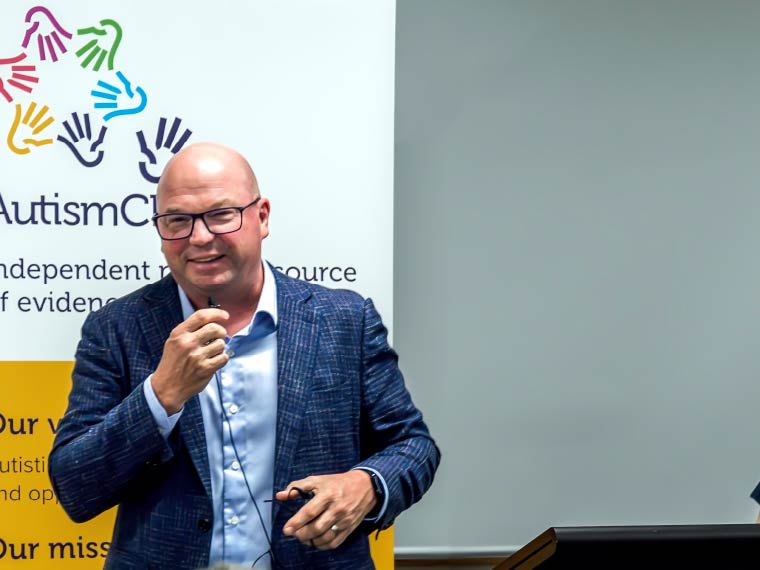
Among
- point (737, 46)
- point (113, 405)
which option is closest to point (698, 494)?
point (737, 46)

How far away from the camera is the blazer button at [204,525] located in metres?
1.78

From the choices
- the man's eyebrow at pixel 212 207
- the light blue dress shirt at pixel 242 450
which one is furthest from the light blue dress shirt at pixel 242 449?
the man's eyebrow at pixel 212 207

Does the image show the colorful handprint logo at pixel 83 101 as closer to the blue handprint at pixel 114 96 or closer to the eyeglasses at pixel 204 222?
the blue handprint at pixel 114 96

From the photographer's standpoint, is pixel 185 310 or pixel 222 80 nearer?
pixel 185 310

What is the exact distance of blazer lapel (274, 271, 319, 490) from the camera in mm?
1815

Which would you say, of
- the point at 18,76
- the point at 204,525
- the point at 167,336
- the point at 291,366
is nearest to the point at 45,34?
the point at 18,76

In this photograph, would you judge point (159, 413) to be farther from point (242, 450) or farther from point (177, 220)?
point (177, 220)

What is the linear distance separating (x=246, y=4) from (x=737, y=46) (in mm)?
1610

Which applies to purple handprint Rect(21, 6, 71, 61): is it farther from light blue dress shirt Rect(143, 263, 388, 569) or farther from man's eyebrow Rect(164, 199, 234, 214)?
light blue dress shirt Rect(143, 263, 388, 569)

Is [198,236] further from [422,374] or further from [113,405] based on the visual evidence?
[422,374]

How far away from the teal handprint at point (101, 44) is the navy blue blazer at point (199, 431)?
0.73 meters

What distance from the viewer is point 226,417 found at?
1835 mm

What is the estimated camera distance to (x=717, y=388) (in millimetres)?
3004

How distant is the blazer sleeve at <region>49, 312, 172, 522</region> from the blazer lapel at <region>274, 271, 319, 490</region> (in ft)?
0.74
